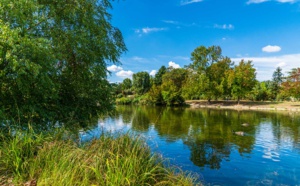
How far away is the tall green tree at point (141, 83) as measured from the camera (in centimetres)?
7069

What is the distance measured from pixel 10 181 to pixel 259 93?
58340 mm

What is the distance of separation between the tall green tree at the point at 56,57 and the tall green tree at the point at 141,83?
60525 mm

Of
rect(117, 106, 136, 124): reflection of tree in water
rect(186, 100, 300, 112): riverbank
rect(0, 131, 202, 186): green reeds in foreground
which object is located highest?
rect(0, 131, 202, 186): green reeds in foreground

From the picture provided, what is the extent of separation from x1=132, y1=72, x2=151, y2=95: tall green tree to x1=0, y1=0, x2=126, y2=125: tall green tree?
2383 inches

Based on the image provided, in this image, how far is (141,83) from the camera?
71.4m

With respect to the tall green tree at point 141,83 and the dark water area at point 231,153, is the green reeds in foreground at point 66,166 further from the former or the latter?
the tall green tree at point 141,83

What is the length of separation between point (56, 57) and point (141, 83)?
6387 centimetres

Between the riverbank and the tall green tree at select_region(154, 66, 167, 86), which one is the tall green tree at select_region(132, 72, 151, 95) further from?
the riverbank

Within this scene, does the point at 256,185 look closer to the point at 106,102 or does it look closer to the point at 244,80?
the point at 106,102

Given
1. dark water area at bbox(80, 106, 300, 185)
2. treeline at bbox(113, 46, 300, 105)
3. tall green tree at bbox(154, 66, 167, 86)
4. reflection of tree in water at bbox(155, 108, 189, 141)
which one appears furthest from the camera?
tall green tree at bbox(154, 66, 167, 86)

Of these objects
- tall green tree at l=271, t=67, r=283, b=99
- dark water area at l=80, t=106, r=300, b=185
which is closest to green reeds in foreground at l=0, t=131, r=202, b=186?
dark water area at l=80, t=106, r=300, b=185

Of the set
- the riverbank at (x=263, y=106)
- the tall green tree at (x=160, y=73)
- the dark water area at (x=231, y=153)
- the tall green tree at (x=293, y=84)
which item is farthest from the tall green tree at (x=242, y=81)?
the tall green tree at (x=160, y=73)

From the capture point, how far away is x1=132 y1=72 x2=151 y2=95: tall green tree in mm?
70688

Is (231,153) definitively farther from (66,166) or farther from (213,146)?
(66,166)
